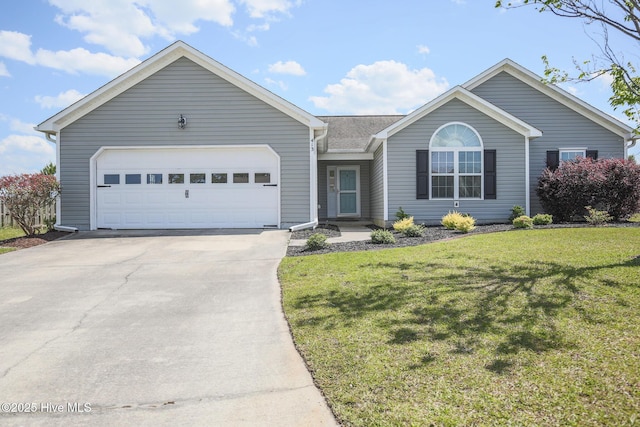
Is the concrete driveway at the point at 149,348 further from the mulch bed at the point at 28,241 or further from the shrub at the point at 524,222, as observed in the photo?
the shrub at the point at 524,222

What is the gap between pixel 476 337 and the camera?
381 cm

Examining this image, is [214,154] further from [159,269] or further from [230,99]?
[159,269]

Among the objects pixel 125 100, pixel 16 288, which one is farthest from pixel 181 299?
pixel 125 100

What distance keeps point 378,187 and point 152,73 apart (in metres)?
8.18

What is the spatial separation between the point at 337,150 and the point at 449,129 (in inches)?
170

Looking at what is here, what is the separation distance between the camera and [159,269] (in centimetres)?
747

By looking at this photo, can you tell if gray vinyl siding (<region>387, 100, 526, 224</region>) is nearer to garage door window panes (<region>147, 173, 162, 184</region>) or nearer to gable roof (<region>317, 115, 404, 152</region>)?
gable roof (<region>317, 115, 404, 152</region>)

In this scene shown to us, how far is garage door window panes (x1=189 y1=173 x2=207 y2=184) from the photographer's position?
13.0m

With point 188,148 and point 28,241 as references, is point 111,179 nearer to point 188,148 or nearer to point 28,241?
point 188,148

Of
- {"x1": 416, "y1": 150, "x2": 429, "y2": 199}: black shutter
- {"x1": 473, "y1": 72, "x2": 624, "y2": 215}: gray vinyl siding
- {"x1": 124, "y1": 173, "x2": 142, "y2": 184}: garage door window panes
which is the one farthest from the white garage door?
{"x1": 473, "y1": 72, "x2": 624, "y2": 215}: gray vinyl siding

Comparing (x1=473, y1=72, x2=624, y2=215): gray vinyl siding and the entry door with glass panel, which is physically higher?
(x1=473, y1=72, x2=624, y2=215): gray vinyl siding

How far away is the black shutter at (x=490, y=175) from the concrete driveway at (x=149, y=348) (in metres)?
8.82

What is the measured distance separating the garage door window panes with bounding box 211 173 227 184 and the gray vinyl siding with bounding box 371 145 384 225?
5069 millimetres

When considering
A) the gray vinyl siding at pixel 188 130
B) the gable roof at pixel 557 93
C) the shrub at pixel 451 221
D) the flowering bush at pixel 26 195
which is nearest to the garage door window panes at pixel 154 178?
the gray vinyl siding at pixel 188 130
